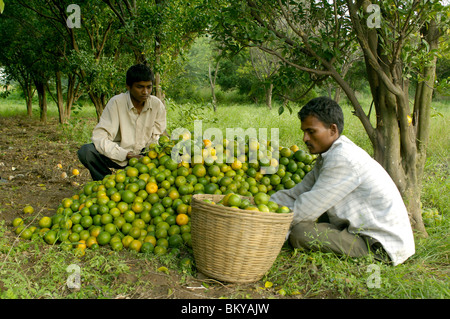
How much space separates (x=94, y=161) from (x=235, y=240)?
265cm

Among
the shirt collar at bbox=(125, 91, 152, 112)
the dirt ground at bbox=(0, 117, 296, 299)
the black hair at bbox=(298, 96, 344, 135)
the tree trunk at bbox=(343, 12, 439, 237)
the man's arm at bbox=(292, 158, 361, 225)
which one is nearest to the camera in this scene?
the dirt ground at bbox=(0, 117, 296, 299)

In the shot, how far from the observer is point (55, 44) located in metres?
9.06

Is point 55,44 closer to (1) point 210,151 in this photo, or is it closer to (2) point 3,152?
(2) point 3,152

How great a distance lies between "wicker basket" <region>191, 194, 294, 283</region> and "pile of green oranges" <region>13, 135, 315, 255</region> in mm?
286

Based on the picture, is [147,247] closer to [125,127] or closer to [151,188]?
[151,188]

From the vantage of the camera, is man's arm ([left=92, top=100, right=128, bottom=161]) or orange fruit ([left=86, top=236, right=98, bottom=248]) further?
man's arm ([left=92, top=100, right=128, bottom=161])

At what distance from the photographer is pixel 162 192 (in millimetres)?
3377

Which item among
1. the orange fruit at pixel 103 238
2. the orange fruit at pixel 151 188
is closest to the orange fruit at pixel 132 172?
the orange fruit at pixel 151 188

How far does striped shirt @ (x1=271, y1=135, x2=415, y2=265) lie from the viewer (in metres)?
2.64

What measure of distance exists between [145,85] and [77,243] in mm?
1982

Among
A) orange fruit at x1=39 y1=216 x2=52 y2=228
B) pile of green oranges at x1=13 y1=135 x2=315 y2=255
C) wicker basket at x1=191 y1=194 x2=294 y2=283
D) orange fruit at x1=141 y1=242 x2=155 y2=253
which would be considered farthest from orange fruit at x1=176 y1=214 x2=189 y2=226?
orange fruit at x1=39 y1=216 x2=52 y2=228

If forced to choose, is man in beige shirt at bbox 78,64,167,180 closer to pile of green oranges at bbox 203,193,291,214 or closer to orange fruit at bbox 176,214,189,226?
orange fruit at bbox 176,214,189,226

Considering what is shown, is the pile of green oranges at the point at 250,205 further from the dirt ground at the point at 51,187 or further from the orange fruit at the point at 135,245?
the orange fruit at the point at 135,245

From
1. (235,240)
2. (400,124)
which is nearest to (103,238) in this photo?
(235,240)
